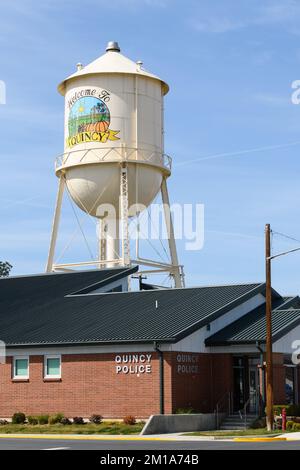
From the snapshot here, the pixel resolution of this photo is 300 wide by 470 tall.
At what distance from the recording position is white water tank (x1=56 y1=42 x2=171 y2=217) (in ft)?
192

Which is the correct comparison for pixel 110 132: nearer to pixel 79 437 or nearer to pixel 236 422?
pixel 236 422

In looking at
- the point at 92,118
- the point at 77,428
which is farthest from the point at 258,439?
the point at 92,118

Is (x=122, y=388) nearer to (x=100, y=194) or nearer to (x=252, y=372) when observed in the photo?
(x=252, y=372)

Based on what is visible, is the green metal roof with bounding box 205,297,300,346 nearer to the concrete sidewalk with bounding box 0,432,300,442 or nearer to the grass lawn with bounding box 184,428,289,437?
the grass lawn with bounding box 184,428,289,437

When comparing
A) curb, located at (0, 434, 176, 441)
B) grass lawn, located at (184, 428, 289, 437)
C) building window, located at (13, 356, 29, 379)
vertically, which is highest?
building window, located at (13, 356, 29, 379)

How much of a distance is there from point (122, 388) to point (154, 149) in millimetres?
Answer: 21453

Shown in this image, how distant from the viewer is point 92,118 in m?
58.7

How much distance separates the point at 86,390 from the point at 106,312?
18.2 ft

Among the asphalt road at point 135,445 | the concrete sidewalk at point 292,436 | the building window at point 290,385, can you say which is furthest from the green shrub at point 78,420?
the building window at point 290,385

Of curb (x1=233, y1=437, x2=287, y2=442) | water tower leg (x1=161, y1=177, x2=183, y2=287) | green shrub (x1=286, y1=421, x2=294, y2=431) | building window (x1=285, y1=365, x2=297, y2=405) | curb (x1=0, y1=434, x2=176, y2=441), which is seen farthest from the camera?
water tower leg (x1=161, y1=177, x2=183, y2=287)

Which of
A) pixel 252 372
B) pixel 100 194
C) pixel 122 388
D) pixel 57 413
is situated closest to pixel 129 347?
pixel 122 388

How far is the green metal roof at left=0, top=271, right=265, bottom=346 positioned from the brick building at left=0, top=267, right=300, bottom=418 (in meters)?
0.06

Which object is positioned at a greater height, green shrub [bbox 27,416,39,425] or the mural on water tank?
the mural on water tank

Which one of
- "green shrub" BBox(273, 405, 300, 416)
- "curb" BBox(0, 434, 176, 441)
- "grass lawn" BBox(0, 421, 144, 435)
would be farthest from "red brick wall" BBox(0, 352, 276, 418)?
"curb" BBox(0, 434, 176, 441)
